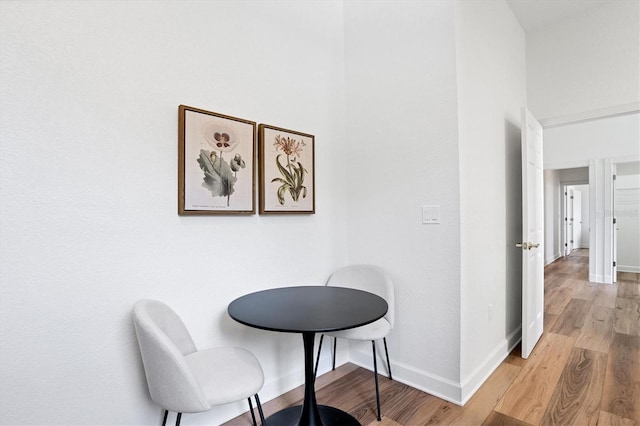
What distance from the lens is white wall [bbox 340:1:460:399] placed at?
1.97 metres

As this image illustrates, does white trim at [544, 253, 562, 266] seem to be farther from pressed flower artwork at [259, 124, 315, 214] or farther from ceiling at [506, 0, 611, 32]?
pressed flower artwork at [259, 124, 315, 214]

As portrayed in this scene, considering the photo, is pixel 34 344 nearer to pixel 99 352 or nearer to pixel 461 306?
pixel 99 352

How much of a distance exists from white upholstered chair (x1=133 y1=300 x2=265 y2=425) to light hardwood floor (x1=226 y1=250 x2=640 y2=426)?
58 cm

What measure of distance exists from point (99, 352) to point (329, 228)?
1.58 metres

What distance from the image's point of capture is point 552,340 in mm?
2861

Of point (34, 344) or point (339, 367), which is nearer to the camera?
point (34, 344)

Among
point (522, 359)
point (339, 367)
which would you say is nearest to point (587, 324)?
point (522, 359)

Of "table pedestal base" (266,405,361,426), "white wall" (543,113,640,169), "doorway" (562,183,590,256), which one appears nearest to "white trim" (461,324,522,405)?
"table pedestal base" (266,405,361,426)

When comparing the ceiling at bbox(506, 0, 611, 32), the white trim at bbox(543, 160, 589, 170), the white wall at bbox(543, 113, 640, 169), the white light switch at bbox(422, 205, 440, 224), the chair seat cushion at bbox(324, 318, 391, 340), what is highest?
the ceiling at bbox(506, 0, 611, 32)

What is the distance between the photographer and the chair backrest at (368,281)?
211 cm

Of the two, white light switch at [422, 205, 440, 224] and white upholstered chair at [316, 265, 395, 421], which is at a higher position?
white light switch at [422, 205, 440, 224]

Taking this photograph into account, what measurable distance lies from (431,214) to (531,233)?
48.4 inches

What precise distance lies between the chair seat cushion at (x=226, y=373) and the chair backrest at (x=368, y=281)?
96 cm

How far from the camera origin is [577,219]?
10.2m
